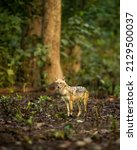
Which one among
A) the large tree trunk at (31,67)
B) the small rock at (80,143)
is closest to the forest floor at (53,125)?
the small rock at (80,143)

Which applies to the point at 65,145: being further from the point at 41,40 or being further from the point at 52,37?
the point at 41,40

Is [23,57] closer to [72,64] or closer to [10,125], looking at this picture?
[72,64]

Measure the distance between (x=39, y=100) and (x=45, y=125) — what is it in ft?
7.92

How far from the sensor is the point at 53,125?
10.6 m

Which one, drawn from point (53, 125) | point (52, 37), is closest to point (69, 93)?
point (53, 125)

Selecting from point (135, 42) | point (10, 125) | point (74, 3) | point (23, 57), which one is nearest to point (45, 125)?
point (10, 125)

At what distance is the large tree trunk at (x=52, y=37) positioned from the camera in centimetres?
1527

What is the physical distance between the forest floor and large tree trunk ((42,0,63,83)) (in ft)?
3.90

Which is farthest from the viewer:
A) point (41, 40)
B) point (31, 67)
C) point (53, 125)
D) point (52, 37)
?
point (31, 67)

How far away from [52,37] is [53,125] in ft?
17.0

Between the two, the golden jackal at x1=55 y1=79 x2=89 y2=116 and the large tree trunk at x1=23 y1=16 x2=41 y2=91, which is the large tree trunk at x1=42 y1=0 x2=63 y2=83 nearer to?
the large tree trunk at x1=23 y1=16 x2=41 y2=91

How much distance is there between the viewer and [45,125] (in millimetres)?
10547

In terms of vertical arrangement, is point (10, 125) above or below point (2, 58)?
below

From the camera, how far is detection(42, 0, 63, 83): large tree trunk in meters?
15.3
